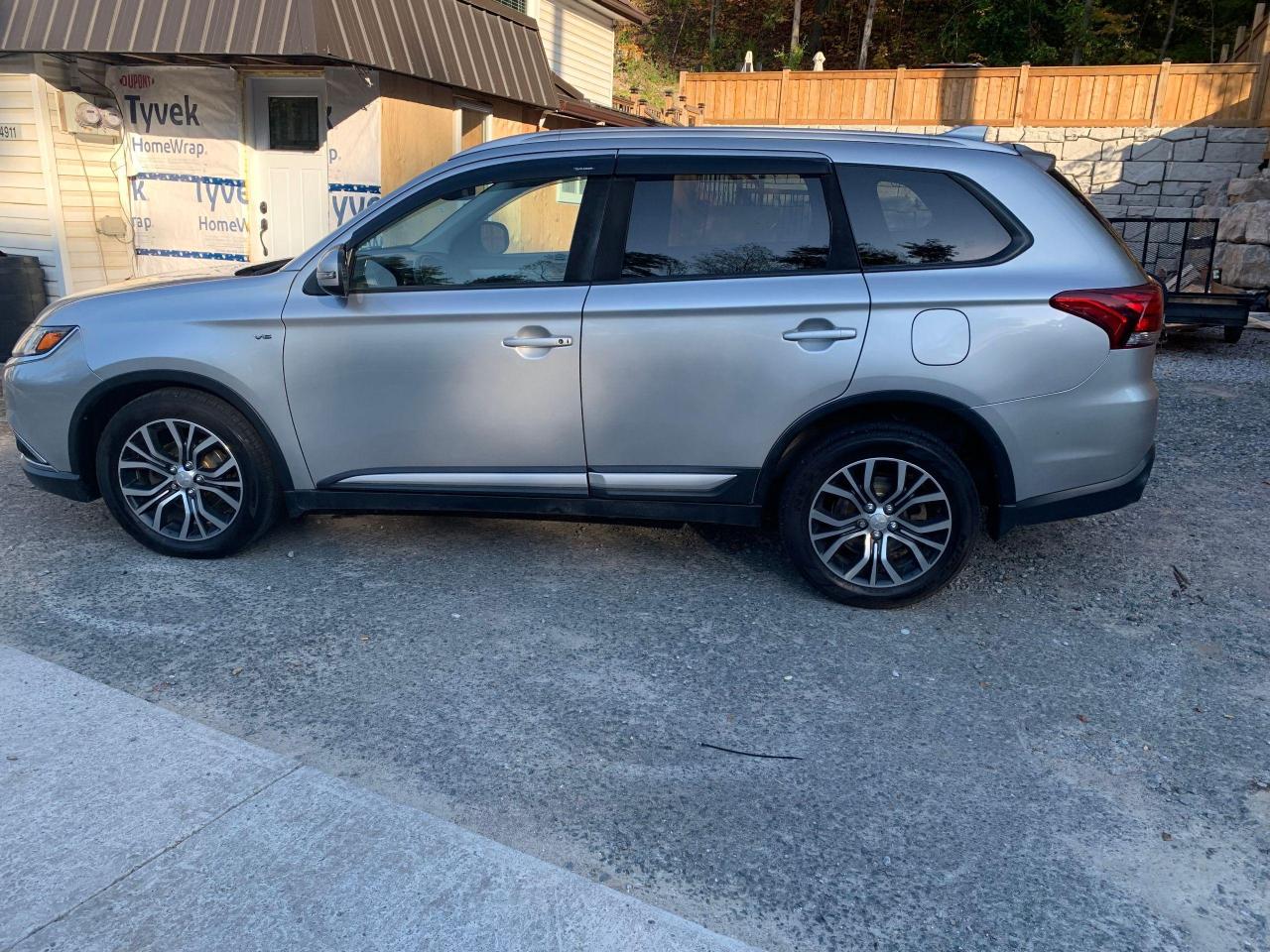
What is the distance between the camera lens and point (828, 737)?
11.2 feet

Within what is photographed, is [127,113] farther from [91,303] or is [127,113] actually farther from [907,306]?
[907,306]

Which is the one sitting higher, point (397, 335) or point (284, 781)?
point (397, 335)

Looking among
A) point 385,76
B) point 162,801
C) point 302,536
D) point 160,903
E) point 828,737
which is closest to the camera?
point 160,903

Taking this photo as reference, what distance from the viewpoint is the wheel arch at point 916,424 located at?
414 cm

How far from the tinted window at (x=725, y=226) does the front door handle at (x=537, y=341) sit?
1.26ft

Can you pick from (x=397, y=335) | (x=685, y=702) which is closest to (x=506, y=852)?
(x=685, y=702)

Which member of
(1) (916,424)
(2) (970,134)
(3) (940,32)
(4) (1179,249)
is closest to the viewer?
(1) (916,424)

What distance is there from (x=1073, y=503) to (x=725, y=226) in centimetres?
185

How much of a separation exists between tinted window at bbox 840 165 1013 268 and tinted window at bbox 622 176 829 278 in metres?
0.16

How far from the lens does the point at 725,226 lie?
4.30 m

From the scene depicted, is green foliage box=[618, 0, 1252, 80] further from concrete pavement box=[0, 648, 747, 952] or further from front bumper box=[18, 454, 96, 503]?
concrete pavement box=[0, 648, 747, 952]

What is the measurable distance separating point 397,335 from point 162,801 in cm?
214

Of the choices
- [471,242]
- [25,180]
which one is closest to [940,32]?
[25,180]

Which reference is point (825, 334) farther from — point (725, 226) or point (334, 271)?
point (334, 271)
